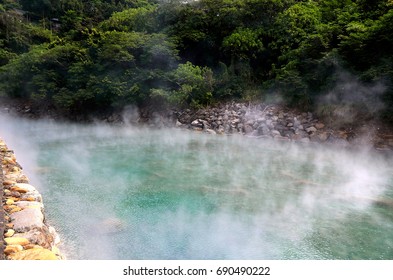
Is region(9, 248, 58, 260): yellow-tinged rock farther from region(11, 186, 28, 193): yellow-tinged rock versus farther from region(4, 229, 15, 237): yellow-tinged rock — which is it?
region(11, 186, 28, 193): yellow-tinged rock

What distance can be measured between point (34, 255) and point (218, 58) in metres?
11.9

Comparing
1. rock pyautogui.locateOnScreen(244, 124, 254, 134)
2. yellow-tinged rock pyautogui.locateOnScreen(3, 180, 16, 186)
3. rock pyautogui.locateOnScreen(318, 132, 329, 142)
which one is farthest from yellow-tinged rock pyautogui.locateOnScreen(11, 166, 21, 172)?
rock pyautogui.locateOnScreen(318, 132, 329, 142)

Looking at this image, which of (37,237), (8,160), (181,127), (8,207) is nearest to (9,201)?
(8,207)

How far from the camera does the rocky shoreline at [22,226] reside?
269cm

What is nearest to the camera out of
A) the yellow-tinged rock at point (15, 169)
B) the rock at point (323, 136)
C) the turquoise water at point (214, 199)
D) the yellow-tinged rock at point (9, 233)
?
the yellow-tinged rock at point (9, 233)

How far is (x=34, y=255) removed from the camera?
268 cm

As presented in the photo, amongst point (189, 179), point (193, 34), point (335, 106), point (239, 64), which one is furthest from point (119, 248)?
point (193, 34)

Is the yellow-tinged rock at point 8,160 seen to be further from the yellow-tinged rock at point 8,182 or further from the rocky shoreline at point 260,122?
the rocky shoreline at point 260,122

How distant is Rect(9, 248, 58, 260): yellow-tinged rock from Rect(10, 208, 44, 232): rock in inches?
15.5

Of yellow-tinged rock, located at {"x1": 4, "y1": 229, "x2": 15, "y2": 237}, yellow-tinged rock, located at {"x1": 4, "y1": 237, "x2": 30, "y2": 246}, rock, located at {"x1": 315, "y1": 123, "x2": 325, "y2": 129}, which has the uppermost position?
yellow-tinged rock, located at {"x1": 4, "y1": 237, "x2": 30, "y2": 246}

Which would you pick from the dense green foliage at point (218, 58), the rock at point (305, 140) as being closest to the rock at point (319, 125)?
the rock at point (305, 140)

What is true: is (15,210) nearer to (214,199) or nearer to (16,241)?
(16,241)

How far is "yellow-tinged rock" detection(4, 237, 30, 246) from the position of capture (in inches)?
110
